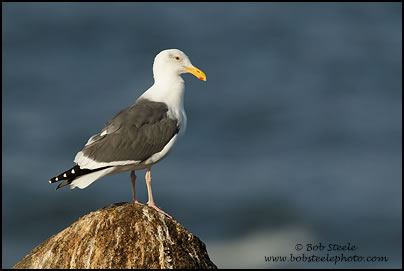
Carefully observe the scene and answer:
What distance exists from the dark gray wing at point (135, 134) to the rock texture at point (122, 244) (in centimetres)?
106

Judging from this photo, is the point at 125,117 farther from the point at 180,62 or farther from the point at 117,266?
the point at 117,266

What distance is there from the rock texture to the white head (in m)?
2.69

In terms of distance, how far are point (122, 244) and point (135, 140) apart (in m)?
1.93

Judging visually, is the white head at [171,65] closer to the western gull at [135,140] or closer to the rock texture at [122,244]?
the western gull at [135,140]

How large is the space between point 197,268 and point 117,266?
3.21ft

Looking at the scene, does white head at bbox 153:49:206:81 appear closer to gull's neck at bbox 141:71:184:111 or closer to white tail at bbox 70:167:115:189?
gull's neck at bbox 141:71:184:111

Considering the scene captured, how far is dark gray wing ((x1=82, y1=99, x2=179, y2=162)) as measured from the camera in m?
8.98

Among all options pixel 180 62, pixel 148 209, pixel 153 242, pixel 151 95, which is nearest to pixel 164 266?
pixel 153 242

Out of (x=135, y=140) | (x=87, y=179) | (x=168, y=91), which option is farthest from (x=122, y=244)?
(x=168, y=91)

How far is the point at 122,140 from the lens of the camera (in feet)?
30.0

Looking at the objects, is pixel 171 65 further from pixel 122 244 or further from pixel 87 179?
pixel 122 244

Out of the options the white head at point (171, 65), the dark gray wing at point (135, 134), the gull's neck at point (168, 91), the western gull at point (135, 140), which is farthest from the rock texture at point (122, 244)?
the white head at point (171, 65)

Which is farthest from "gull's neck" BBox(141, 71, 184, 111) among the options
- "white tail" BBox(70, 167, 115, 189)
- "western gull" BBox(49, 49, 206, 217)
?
"white tail" BBox(70, 167, 115, 189)

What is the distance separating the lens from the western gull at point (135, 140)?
8.73 metres
